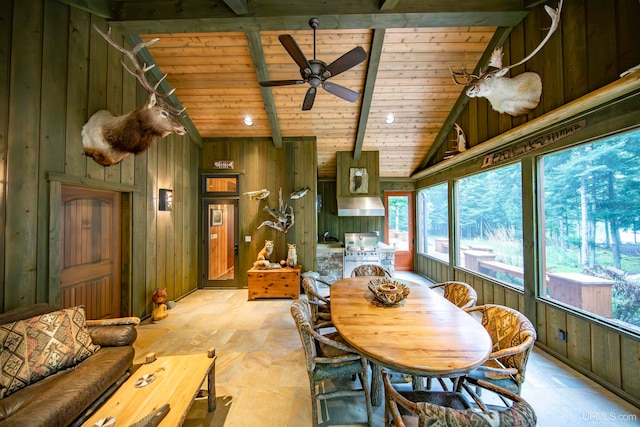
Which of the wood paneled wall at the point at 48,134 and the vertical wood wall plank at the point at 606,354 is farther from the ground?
the wood paneled wall at the point at 48,134

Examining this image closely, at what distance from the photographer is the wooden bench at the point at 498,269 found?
328 cm

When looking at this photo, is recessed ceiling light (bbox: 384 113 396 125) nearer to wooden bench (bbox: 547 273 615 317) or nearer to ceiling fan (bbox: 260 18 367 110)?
ceiling fan (bbox: 260 18 367 110)

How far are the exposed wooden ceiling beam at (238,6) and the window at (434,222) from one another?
4.88m

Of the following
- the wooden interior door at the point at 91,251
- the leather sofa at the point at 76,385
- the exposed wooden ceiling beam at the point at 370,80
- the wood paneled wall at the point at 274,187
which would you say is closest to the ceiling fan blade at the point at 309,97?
the exposed wooden ceiling beam at the point at 370,80

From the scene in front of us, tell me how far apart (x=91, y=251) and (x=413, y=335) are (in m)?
3.80

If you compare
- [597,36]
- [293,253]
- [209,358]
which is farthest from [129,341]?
[597,36]

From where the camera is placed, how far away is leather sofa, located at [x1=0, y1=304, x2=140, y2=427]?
1.40 metres

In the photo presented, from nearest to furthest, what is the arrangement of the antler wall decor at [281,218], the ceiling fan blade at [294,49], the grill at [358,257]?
the ceiling fan blade at [294,49]
the antler wall decor at [281,218]
the grill at [358,257]

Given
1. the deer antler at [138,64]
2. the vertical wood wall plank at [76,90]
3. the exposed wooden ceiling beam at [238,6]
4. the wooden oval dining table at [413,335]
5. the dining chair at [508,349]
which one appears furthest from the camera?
the exposed wooden ceiling beam at [238,6]

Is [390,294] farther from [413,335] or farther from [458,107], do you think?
[458,107]

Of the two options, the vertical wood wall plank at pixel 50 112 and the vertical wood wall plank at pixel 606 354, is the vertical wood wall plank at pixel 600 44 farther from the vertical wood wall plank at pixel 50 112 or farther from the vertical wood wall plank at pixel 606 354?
the vertical wood wall plank at pixel 50 112

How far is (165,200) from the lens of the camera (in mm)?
4105

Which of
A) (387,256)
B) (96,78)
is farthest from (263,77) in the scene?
(387,256)

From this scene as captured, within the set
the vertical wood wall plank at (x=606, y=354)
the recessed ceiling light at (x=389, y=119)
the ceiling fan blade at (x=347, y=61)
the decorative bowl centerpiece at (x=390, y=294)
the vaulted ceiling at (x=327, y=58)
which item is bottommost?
the vertical wood wall plank at (x=606, y=354)
